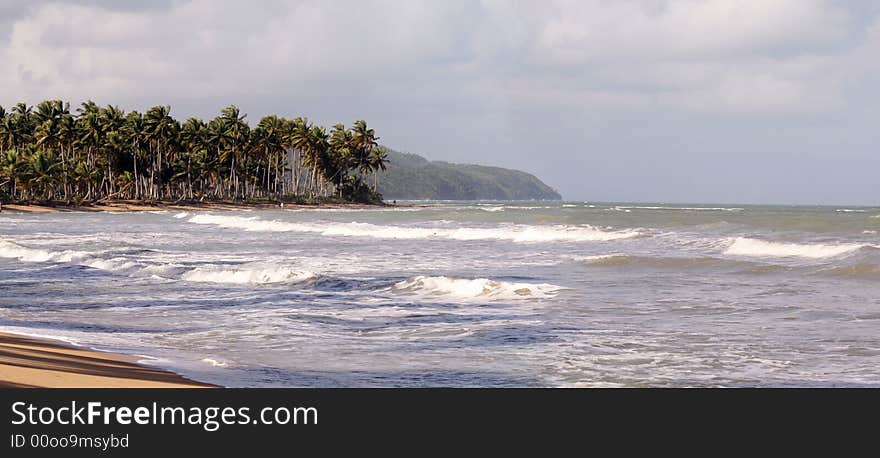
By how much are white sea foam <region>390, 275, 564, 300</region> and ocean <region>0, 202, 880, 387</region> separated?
0.21ft

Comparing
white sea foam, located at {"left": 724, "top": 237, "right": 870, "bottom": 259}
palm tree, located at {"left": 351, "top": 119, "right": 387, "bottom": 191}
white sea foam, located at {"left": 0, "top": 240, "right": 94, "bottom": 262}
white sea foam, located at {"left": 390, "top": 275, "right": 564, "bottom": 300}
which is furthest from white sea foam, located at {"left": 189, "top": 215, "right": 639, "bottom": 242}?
palm tree, located at {"left": 351, "top": 119, "right": 387, "bottom": 191}

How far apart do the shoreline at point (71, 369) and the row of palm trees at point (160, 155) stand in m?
87.8

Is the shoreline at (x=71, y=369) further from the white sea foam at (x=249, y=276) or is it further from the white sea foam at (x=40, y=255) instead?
the white sea foam at (x=40, y=255)

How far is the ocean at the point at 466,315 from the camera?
9.62 meters

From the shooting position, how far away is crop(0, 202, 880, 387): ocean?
962 cm

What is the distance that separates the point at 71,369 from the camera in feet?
27.8

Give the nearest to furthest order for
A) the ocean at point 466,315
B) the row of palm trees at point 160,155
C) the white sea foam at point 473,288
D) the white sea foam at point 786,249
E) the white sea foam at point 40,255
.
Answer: the ocean at point 466,315, the white sea foam at point 473,288, the white sea foam at point 40,255, the white sea foam at point 786,249, the row of palm trees at point 160,155

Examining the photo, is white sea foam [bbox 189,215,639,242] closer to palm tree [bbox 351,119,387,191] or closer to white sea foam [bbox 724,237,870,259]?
white sea foam [bbox 724,237,870,259]

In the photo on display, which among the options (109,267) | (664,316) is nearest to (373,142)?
(109,267)

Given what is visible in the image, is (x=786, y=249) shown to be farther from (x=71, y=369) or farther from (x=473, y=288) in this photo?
(x=71, y=369)

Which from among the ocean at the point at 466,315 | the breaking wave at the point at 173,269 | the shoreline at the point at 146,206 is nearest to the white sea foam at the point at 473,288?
→ the ocean at the point at 466,315
